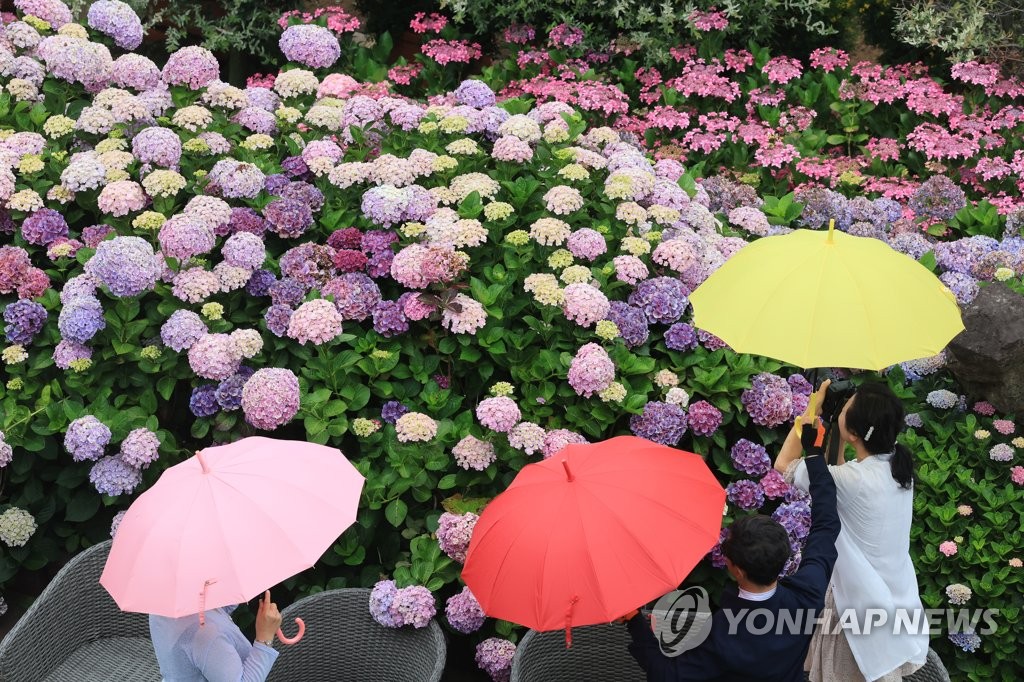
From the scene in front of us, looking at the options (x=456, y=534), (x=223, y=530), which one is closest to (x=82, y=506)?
(x=456, y=534)

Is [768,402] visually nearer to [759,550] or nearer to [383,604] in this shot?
[759,550]

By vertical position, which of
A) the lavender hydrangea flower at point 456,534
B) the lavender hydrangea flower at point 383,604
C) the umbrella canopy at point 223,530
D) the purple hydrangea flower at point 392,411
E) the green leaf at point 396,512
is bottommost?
the lavender hydrangea flower at point 383,604

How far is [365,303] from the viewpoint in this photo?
423cm

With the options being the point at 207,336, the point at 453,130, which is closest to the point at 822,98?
the point at 453,130

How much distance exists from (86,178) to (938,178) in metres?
4.38

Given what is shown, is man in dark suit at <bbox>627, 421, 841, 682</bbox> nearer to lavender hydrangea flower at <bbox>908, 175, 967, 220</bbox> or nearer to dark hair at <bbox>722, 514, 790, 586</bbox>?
dark hair at <bbox>722, 514, 790, 586</bbox>

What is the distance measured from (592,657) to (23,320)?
260 centimetres

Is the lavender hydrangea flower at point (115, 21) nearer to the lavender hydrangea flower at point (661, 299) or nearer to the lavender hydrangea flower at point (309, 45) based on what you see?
the lavender hydrangea flower at point (309, 45)

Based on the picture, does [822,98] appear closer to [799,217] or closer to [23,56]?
[799,217]

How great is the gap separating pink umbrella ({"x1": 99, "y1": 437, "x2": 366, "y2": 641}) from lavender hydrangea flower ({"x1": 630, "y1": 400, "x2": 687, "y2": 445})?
1.39m

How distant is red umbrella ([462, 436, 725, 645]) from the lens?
104 inches

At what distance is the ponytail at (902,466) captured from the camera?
3029 millimetres

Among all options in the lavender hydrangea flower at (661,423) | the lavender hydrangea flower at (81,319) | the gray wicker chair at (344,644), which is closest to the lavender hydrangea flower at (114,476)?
the lavender hydrangea flower at (81,319)

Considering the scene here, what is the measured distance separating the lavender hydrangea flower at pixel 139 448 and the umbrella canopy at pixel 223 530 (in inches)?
43.7
